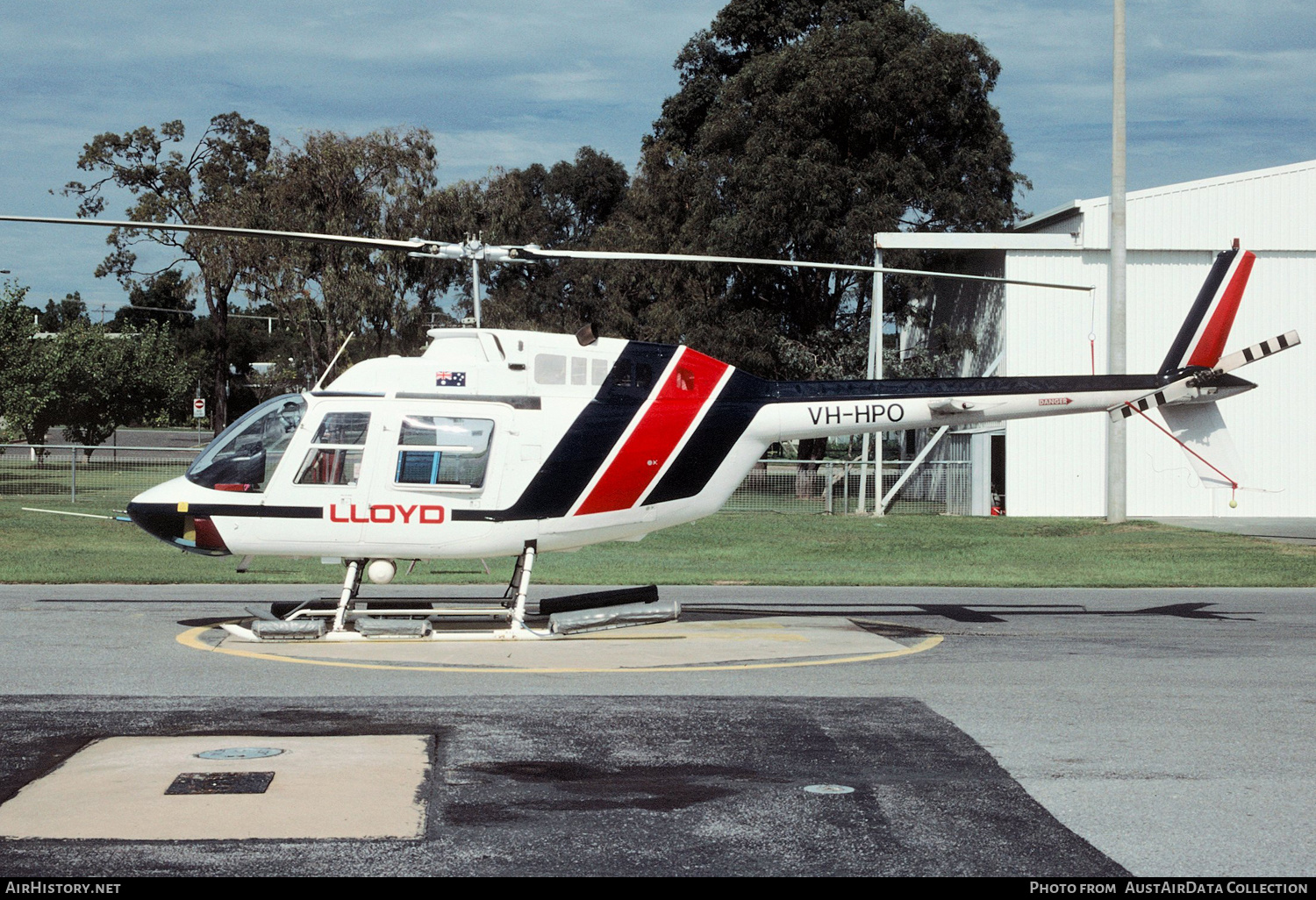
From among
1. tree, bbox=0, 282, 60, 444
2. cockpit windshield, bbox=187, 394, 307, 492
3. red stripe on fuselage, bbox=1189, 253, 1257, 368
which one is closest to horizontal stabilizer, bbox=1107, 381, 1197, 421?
red stripe on fuselage, bbox=1189, 253, 1257, 368

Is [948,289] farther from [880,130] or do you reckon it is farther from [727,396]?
[727,396]

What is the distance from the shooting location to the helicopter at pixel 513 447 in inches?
551

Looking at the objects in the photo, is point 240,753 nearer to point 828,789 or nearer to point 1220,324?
point 828,789

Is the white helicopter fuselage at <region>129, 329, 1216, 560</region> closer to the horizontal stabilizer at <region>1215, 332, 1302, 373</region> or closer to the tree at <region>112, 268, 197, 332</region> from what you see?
the horizontal stabilizer at <region>1215, 332, 1302, 373</region>

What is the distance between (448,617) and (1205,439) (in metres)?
9.72

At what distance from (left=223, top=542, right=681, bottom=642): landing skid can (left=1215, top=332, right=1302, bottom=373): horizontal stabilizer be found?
7.43 metres

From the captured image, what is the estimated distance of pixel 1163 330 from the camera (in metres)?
37.6

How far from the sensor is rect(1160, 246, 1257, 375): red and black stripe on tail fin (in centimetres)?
1549

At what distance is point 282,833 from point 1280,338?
42.8 ft

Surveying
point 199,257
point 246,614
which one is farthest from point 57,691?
point 199,257

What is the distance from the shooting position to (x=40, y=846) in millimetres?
6496

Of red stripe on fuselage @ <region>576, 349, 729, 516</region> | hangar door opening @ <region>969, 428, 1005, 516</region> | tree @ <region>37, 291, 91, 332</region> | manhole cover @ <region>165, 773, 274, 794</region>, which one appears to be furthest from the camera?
tree @ <region>37, 291, 91, 332</region>

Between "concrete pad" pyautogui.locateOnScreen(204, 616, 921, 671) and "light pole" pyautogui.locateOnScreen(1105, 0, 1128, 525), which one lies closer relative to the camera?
"concrete pad" pyautogui.locateOnScreen(204, 616, 921, 671)

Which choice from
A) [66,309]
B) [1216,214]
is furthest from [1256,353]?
[66,309]
